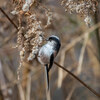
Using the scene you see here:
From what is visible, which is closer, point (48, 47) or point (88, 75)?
point (48, 47)

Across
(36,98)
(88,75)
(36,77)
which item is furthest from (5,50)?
(88,75)

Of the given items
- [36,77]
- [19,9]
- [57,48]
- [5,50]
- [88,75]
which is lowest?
[88,75]

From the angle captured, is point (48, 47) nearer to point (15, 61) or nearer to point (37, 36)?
point (37, 36)

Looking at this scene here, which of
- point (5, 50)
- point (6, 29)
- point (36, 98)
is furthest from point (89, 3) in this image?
point (36, 98)

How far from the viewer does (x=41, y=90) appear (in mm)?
1706

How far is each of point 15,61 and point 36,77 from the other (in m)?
0.32

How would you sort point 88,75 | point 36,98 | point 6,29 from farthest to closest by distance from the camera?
point 88,75
point 36,98
point 6,29

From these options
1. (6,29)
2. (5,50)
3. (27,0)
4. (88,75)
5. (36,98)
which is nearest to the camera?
(27,0)

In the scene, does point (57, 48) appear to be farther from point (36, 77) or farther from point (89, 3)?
point (36, 77)

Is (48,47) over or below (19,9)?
below

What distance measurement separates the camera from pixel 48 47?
0.60 meters

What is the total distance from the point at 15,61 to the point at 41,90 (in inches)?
16.4

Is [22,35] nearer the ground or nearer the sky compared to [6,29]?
nearer the sky

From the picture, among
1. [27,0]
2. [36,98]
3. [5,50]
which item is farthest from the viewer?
[36,98]
